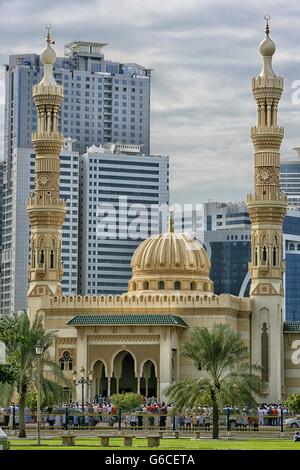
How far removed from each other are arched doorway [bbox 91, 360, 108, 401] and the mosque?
5 cm

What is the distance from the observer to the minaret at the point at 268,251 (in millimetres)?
79438

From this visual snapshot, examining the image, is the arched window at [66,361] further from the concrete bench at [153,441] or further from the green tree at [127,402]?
the concrete bench at [153,441]

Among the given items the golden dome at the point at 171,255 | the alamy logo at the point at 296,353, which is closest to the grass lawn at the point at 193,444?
the alamy logo at the point at 296,353

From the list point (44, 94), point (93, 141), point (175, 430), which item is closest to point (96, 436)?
point (175, 430)

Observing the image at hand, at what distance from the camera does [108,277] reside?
14862 cm

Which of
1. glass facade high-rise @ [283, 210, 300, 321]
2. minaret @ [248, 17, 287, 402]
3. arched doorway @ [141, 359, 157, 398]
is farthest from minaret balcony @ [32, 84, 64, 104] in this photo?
glass facade high-rise @ [283, 210, 300, 321]

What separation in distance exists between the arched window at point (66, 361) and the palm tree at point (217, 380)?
20941 millimetres

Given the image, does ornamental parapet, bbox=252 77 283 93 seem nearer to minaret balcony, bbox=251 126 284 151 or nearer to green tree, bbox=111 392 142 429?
minaret balcony, bbox=251 126 284 151

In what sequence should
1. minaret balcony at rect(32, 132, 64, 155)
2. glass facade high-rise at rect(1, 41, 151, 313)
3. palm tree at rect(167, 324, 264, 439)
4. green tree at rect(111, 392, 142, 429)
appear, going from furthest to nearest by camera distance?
glass facade high-rise at rect(1, 41, 151, 313)
minaret balcony at rect(32, 132, 64, 155)
green tree at rect(111, 392, 142, 429)
palm tree at rect(167, 324, 264, 439)

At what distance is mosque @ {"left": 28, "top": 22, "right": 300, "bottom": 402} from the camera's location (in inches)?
3113

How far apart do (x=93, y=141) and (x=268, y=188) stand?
8432cm

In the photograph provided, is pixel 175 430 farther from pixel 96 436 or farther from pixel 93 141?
pixel 93 141

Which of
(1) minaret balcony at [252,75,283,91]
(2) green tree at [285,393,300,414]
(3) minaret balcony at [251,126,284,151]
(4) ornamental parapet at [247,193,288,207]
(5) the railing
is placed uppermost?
(1) minaret balcony at [252,75,283,91]
